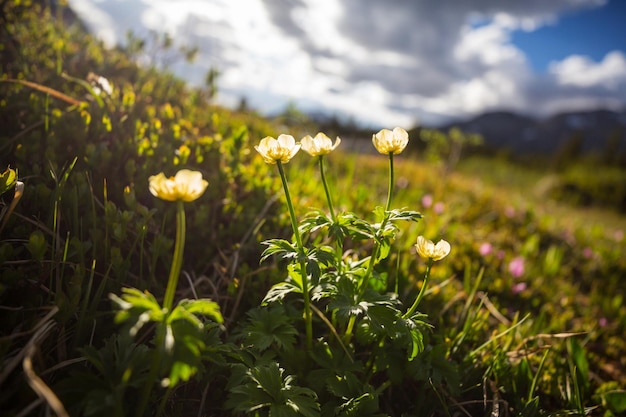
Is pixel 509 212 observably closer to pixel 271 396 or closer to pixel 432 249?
pixel 432 249

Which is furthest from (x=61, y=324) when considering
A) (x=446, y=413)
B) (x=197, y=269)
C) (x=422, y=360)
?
(x=446, y=413)

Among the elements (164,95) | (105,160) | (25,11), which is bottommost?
(105,160)

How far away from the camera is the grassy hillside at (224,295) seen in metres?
1.19

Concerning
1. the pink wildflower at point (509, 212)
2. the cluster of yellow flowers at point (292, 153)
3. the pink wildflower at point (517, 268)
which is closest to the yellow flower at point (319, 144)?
the cluster of yellow flowers at point (292, 153)

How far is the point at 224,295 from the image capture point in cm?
189

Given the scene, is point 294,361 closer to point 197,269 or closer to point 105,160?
point 197,269

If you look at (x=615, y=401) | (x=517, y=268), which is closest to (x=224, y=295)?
(x=615, y=401)

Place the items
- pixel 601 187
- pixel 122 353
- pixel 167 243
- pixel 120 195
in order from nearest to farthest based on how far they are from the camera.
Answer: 1. pixel 122 353
2. pixel 167 243
3. pixel 120 195
4. pixel 601 187

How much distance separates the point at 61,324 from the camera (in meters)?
1.34

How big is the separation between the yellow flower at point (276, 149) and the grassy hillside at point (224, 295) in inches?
7.8

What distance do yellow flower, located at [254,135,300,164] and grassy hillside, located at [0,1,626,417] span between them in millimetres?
197

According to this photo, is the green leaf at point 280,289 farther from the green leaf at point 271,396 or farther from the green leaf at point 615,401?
the green leaf at point 615,401

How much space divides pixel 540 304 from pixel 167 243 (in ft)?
9.72

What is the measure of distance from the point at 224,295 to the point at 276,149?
91cm
